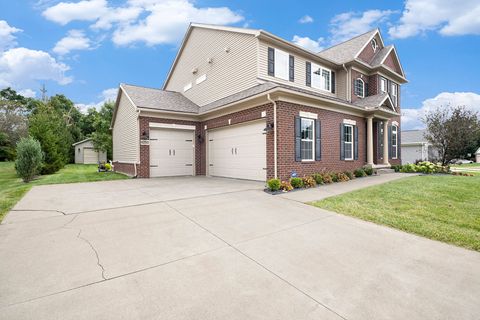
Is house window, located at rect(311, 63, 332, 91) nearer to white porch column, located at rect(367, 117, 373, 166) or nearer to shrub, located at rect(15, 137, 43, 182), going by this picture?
white porch column, located at rect(367, 117, 373, 166)

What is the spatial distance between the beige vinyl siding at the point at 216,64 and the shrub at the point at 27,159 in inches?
357

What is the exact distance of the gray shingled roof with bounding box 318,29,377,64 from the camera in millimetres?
14664

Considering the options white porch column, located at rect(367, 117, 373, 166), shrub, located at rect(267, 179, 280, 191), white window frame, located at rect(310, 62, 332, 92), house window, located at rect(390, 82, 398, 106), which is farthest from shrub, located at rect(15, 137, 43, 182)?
house window, located at rect(390, 82, 398, 106)

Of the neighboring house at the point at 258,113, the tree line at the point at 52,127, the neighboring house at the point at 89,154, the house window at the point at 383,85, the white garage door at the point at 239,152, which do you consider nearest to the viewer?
the neighboring house at the point at 258,113

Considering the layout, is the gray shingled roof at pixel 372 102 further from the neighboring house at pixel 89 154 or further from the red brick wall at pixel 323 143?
the neighboring house at pixel 89 154

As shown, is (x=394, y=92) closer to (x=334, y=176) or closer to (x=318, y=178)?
(x=334, y=176)

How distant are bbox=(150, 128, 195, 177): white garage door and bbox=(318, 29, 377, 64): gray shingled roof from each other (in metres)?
10.5

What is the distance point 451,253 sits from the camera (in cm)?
333

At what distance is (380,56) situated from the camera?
53.3 feet

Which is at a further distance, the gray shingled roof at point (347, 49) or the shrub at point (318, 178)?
the gray shingled roof at point (347, 49)

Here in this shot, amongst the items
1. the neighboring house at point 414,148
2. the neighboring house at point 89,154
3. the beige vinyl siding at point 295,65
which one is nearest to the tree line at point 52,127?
A: the neighboring house at point 89,154

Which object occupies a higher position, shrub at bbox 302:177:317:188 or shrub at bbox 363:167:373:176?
shrub at bbox 363:167:373:176

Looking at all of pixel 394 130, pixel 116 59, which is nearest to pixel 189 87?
pixel 116 59

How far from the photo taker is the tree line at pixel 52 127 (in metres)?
15.2
